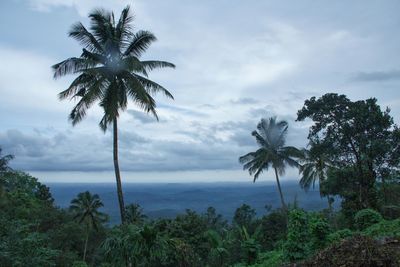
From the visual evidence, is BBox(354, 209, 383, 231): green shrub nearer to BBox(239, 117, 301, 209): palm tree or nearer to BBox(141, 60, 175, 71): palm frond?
BBox(141, 60, 175, 71): palm frond

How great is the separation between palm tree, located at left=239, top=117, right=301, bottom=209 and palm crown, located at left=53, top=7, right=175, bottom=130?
20861 millimetres

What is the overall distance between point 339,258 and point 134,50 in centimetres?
1471

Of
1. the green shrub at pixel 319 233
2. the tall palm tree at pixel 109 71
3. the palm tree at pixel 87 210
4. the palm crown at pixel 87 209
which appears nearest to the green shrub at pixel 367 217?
the green shrub at pixel 319 233

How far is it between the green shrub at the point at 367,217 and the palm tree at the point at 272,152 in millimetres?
20741

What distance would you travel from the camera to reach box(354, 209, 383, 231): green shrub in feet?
50.6

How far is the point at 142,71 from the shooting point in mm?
18562

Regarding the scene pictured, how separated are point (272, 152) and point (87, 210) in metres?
25.2

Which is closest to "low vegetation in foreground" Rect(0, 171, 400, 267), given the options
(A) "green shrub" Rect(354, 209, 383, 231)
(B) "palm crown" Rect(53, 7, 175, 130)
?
(A) "green shrub" Rect(354, 209, 383, 231)

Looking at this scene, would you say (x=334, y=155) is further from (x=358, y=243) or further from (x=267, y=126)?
(x=358, y=243)

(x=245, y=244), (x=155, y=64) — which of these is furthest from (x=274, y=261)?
(x=155, y=64)

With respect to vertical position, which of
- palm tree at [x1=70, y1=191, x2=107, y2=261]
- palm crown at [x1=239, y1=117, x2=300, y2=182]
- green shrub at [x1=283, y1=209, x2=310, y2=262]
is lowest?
palm tree at [x1=70, y1=191, x2=107, y2=261]

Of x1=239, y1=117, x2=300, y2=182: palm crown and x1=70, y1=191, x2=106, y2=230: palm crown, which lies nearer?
x1=239, y1=117, x2=300, y2=182: palm crown

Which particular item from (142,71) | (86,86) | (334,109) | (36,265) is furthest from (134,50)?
(334,109)

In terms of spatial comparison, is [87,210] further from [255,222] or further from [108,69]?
[108,69]
